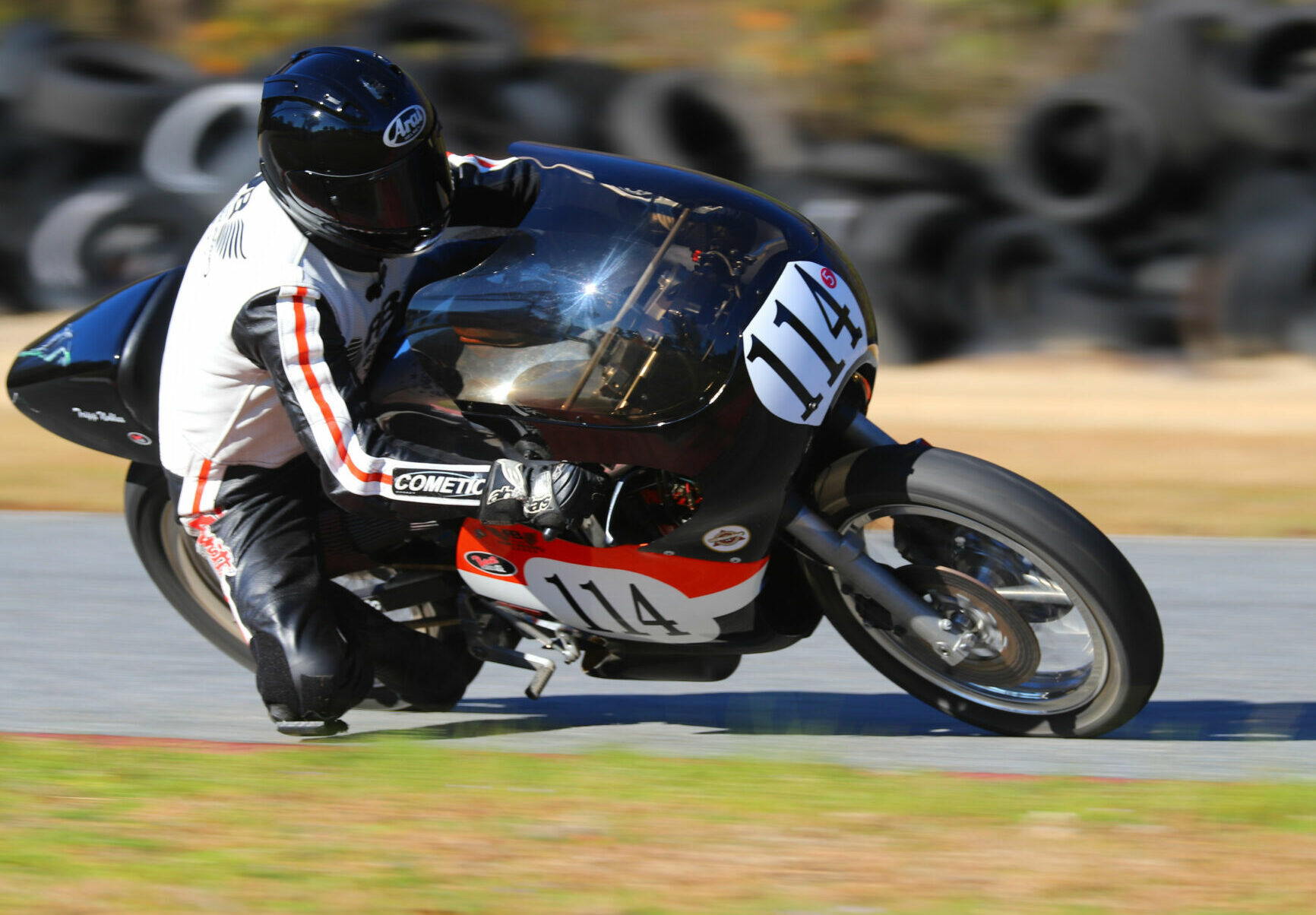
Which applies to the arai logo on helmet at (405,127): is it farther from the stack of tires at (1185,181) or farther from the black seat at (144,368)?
the stack of tires at (1185,181)

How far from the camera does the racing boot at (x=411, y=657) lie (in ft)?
11.8

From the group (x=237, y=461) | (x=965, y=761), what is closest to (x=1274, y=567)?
(x=965, y=761)

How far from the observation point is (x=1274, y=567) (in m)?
5.16

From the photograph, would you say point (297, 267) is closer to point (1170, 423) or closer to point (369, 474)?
point (369, 474)

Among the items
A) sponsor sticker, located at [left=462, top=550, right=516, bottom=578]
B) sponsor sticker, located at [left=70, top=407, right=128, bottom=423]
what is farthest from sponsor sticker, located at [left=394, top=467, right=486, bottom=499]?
sponsor sticker, located at [left=70, top=407, right=128, bottom=423]

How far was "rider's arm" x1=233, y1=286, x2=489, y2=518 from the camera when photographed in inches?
121

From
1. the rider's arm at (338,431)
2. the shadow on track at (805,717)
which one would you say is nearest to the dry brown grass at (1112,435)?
the shadow on track at (805,717)

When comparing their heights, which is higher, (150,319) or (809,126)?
(150,319)

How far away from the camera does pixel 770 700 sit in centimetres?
397

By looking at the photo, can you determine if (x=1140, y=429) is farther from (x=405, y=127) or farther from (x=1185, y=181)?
(x=405, y=127)

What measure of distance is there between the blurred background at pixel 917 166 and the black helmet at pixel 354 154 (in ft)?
20.4

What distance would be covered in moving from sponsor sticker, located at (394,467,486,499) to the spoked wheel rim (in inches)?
31.2

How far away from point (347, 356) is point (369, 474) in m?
0.26

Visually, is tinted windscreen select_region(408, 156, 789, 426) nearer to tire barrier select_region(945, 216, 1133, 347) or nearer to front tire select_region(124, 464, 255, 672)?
front tire select_region(124, 464, 255, 672)
